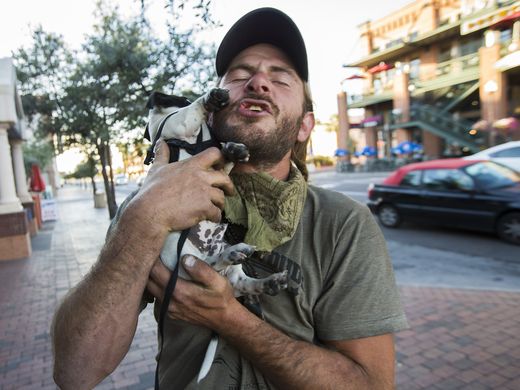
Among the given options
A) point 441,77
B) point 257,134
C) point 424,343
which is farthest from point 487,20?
point 257,134

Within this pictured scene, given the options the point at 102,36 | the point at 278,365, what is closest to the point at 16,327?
the point at 278,365

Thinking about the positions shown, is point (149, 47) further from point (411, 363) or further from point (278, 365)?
point (278, 365)

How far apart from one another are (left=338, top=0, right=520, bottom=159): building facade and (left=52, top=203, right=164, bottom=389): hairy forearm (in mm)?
23421

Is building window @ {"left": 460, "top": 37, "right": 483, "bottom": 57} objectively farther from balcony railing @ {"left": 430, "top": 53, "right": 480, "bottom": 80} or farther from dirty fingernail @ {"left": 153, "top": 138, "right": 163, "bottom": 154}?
dirty fingernail @ {"left": 153, "top": 138, "right": 163, "bottom": 154}

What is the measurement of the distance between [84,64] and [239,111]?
12503mm

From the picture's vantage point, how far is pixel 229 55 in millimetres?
1950

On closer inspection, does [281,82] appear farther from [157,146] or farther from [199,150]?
[157,146]

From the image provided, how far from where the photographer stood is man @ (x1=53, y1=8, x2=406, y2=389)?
134 centimetres

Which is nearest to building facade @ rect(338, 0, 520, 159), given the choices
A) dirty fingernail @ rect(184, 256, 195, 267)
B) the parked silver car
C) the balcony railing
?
the balcony railing

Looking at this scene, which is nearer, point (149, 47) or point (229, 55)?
point (229, 55)

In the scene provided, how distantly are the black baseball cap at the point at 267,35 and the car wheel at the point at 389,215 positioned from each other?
29.4ft

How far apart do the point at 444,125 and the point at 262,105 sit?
26756 millimetres

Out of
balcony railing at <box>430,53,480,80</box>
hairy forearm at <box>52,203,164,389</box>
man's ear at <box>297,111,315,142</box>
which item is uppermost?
balcony railing at <box>430,53,480,80</box>

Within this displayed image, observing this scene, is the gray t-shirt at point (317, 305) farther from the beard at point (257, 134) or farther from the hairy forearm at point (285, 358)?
the beard at point (257, 134)
